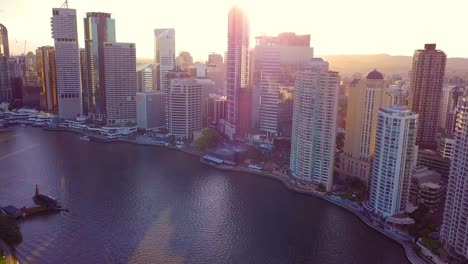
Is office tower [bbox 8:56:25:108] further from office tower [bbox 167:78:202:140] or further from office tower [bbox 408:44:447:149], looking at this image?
office tower [bbox 408:44:447:149]

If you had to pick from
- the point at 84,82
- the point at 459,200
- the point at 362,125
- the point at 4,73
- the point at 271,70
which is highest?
the point at 271,70

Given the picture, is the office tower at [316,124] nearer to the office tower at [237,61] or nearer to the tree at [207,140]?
the tree at [207,140]

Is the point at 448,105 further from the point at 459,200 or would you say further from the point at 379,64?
the point at 379,64

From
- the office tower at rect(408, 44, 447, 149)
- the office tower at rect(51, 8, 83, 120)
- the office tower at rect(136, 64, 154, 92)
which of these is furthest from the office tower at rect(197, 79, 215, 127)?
the office tower at rect(408, 44, 447, 149)

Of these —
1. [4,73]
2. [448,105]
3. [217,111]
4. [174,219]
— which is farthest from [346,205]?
[4,73]

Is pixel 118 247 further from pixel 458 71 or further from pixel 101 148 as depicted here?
pixel 458 71

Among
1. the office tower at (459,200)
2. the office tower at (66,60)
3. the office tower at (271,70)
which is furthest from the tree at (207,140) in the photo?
the office tower at (66,60)
